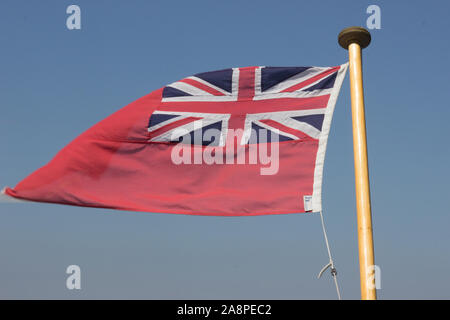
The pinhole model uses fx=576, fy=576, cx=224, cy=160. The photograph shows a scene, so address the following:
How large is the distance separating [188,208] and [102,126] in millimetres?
2195

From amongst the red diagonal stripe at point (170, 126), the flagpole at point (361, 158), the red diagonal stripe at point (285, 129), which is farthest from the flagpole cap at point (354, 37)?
the red diagonal stripe at point (170, 126)

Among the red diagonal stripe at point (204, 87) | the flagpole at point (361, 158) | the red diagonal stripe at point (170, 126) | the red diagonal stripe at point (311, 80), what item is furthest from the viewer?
the red diagonal stripe at point (204, 87)

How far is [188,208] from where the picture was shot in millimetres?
9602

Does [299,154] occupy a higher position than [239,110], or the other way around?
[239,110]

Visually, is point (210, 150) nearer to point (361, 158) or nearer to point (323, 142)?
point (323, 142)

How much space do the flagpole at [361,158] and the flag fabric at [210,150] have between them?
33.9 inches

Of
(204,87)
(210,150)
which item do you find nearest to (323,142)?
(210,150)

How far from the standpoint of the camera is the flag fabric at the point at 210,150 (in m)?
9.53

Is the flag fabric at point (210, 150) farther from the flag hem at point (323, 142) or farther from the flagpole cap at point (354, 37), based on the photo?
the flagpole cap at point (354, 37)

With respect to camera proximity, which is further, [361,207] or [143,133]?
[143,133]
